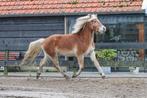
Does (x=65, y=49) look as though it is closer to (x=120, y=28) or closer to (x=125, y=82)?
(x=125, y=82)

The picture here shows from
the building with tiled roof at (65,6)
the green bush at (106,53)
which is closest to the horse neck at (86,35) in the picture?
the green bush at (106,53)

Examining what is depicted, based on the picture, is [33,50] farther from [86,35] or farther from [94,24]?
[94,24]

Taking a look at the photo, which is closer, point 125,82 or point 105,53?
point 125,82

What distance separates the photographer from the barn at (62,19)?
22.1m

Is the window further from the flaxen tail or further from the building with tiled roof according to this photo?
the flaxen tail

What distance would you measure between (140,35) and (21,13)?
509 cm

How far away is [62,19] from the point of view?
912 inches

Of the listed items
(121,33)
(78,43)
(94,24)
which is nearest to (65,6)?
(121,33)

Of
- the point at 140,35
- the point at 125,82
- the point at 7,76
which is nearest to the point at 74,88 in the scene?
the point at 125,82

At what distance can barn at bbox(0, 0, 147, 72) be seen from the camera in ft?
Result: 72.6

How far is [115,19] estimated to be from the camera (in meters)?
22.4

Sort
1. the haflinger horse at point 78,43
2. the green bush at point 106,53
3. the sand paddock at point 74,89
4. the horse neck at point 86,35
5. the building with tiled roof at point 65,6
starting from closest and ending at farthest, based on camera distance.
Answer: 1. the sand paddock at point 74,89
2. the haflinger horse at point 78,43
3. the horse neck at point 86,35
4. the green bush at point 106,53
5. the building with tiled roof at point 65,6

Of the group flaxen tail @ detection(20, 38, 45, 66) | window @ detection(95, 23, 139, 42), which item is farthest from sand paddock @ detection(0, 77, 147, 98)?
window @ detection(95, 23, 139, 42)

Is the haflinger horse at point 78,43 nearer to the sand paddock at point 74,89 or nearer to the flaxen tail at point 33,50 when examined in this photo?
the flaxen tail at point 33,50
